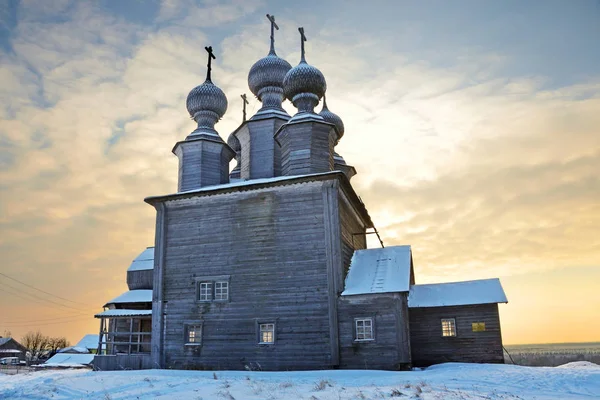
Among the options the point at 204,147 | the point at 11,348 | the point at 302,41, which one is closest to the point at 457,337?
the point at 204,147

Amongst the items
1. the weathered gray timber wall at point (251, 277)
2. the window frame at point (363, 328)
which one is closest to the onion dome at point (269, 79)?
the weathered gray timber wall at point (251, 277)

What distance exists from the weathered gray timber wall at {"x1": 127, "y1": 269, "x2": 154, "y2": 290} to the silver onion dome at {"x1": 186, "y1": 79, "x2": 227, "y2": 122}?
9.60m

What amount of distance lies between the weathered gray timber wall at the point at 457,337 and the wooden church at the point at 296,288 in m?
0.04

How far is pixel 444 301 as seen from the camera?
22297 millimetres

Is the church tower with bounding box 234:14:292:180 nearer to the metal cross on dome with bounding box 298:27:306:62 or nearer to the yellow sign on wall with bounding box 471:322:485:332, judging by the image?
the metal cross on dome with bounding box 298:27:306:62

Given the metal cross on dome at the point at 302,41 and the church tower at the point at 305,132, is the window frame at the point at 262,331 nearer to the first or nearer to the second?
the church tower at the point at 305,132

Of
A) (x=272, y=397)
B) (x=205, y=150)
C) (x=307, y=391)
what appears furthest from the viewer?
(x=205, y=150)

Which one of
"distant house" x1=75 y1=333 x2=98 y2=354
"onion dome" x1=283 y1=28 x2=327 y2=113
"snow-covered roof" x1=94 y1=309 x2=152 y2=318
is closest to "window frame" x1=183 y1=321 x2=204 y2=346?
"snow-covered roof" x1=94 y1=309 x2=152 y2=318

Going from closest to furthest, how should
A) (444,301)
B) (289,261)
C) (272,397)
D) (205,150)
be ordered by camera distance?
(272,397) < (289,261) < (444,301) < (205,150)

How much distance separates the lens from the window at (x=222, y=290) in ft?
Result: 70.7

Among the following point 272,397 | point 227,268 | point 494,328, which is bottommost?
point 272,397

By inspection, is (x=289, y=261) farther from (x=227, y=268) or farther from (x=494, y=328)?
(x=494, y=328)

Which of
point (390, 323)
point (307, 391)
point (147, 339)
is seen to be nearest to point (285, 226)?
point (390, 323)

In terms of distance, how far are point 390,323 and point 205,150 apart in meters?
12.8
